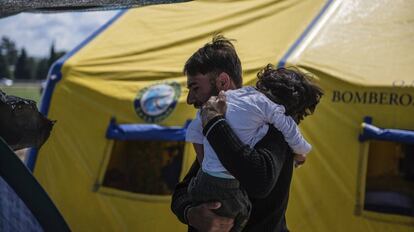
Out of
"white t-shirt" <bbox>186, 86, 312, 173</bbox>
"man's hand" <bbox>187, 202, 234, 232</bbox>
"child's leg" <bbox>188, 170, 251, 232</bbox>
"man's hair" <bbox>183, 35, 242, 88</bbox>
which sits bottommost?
"man's hand" <bbox>187, 202, 234, 232</bbox>

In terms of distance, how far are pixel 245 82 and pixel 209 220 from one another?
2.91 m

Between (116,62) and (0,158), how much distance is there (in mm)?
4223

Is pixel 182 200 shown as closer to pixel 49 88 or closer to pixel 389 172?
pixel 389 172

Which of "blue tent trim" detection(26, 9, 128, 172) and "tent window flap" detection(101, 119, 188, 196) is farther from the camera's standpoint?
"blue tent trim" detection(26, 9, 128, 172)

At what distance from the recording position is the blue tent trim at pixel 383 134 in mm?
4121

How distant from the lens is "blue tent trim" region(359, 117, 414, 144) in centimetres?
412

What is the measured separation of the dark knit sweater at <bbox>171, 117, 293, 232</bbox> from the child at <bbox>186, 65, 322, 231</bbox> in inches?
1.4

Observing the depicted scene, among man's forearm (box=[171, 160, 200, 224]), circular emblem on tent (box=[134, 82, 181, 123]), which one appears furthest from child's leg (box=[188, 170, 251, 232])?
circular emblem on tent (box=[134, 82, 181, 123])

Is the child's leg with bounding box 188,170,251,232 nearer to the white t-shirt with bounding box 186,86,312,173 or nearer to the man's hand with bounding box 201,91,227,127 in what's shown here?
the white t-shirt with bounding box 186,86,312,173

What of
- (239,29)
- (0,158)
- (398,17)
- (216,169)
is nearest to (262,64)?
(239,29)

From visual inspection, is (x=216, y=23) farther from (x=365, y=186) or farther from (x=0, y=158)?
(x=0, y=158)

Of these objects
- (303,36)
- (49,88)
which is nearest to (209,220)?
(303,36)

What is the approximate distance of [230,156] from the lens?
1.64m

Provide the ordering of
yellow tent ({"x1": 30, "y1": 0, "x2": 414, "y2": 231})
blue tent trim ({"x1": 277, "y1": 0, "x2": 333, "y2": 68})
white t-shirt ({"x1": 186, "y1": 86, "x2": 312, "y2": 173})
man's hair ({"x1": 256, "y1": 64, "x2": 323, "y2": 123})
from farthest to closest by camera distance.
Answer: blue tent trim ({"x1": 277, "y1": 0, "x2": 333, "y2": 68})
yellow tent ({"x1": 30, "y1": 0, "x2": 414, "y2": 231})
man's hair ({"x1": 256, "y1": 64, "x2": 323, "y2": 123})
white t-shirt ({"x1": 186, "y1": 86, "x2": 312, "y2": 173})
